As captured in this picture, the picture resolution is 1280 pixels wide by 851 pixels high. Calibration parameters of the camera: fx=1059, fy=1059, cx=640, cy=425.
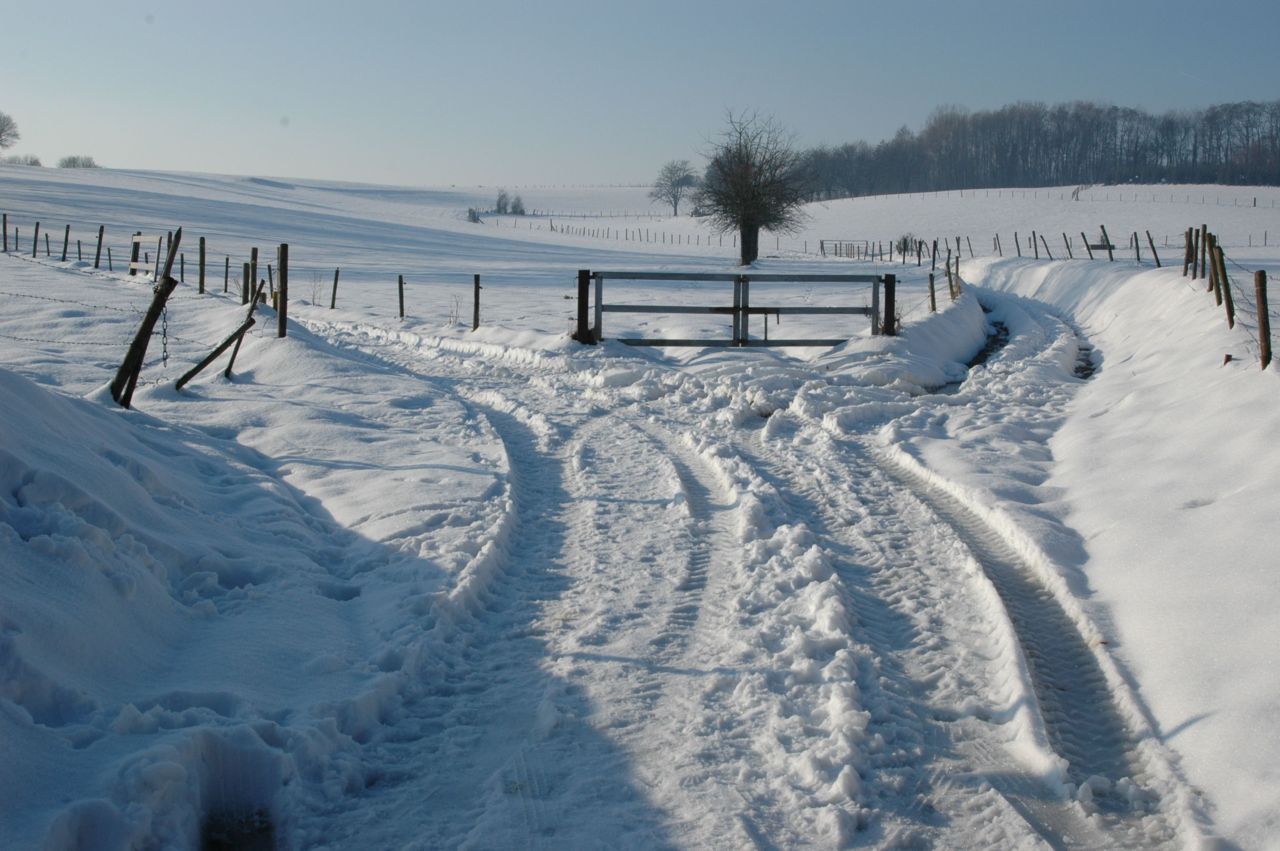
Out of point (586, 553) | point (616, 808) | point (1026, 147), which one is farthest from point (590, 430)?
point (1026, 147)

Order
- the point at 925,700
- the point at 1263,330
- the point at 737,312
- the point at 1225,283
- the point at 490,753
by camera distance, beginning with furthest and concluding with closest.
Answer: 1. the point at 737,312
2. the point at 1225,283
3. the point at 1263,330
4. the point at 925,700
5. the point at 490,753

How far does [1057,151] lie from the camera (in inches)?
6284

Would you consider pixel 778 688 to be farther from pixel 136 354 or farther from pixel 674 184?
pixel 674 184

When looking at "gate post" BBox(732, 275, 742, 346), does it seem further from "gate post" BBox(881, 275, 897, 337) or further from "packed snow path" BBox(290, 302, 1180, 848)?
"packed snow path" BBox(290, 302, 1180, 848)

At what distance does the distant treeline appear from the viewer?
13700cm

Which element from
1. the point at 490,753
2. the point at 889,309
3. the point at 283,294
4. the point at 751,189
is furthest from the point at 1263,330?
the point at 751,189

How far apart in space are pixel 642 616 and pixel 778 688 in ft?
3.58

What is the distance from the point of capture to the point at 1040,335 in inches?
856

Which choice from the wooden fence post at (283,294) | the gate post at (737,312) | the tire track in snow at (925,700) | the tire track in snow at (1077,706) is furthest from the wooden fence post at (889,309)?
the tire track in snow at (1077,706)

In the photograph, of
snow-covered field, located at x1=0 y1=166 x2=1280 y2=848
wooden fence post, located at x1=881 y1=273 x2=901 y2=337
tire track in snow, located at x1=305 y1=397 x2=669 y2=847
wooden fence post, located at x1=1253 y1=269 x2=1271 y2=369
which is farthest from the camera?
wooden fence post, located at x1=881 y1=273 x2=901 y2=337

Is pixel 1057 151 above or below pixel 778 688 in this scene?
above

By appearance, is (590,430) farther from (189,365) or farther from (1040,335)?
(1040,335)

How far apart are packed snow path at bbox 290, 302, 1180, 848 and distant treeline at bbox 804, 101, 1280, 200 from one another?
143548mm

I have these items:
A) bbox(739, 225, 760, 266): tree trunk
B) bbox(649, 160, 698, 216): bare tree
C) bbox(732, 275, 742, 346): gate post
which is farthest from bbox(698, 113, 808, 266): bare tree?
bbox(649, 160, 698, 216): bare tree
